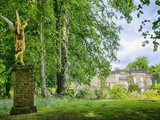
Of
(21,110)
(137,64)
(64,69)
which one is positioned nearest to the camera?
(21,110)

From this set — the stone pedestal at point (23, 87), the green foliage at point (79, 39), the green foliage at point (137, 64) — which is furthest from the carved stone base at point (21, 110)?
the green foliage at point (137, 64)

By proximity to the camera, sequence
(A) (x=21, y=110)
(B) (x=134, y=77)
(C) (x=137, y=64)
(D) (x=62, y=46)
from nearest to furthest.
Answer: (A) (x=21, y=110) < (D) (x=62, y=46) < (B) (x=134, y=77) < (C) (x=137, y=64)

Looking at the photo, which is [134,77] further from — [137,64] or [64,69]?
[64,69]

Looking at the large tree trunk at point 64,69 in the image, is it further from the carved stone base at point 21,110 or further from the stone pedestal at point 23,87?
the carved stone base at point 21,110

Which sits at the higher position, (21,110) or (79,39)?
(79,39)

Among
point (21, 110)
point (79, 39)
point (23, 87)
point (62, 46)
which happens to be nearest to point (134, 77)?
point (79, 39)

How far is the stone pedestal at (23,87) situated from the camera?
11461 millimetres

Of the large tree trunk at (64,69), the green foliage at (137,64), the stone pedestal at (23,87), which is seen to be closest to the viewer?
the stone pedestal at (23,87)

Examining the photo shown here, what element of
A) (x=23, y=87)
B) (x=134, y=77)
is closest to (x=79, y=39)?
(x=23, y=87)

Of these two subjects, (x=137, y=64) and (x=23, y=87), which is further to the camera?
(x=137, y=64)

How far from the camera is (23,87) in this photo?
11500 mm

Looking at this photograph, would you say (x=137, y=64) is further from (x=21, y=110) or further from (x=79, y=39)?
(x=21, y=110)

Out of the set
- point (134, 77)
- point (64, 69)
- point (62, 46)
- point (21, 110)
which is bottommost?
point (21, 110)

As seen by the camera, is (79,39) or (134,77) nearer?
(79,39)
